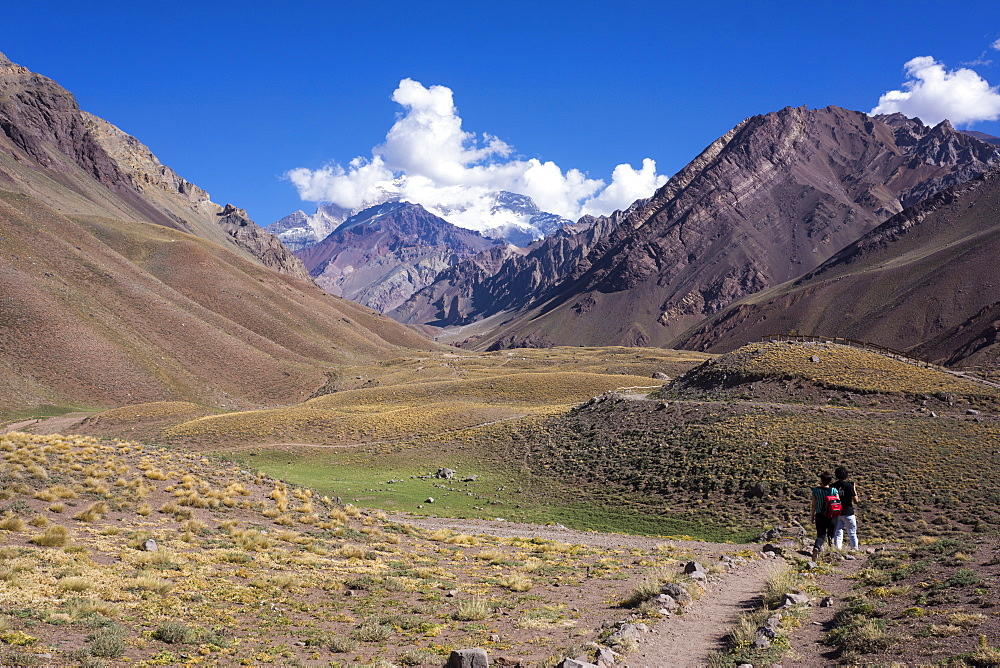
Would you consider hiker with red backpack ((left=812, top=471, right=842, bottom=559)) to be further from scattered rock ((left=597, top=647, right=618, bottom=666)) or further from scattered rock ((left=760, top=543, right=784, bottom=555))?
scattered rock ((left=597, top=647, right=618, bottom=666))

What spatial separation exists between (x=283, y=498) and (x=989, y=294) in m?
182

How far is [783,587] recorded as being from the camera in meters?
13.1

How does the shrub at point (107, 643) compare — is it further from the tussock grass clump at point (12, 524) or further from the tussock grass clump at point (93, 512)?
the tussock grass clump at point (93, 512)

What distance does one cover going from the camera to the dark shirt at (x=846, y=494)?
18.1 metres

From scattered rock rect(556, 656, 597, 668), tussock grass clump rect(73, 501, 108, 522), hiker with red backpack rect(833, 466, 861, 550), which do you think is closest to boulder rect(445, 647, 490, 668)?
scattered rock rect(556, 656, 597, 668)

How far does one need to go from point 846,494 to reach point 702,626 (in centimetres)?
928

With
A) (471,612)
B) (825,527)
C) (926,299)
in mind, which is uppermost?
(926,299)

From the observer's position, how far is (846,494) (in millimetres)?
18188

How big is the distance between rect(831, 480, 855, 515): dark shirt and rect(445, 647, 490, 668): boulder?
13902 mm

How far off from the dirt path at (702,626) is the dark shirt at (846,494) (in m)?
3.96

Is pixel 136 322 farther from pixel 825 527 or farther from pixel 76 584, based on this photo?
pixel 825 527

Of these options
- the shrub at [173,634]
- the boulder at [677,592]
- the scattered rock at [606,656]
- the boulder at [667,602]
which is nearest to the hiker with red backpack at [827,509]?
the boulder at [677,592]

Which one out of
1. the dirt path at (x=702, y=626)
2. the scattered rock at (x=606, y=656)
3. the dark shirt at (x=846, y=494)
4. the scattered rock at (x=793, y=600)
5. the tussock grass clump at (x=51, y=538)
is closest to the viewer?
the scattered rock at (x=606, y=656)

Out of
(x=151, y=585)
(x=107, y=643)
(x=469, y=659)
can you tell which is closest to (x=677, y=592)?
(x=469, y=659)
